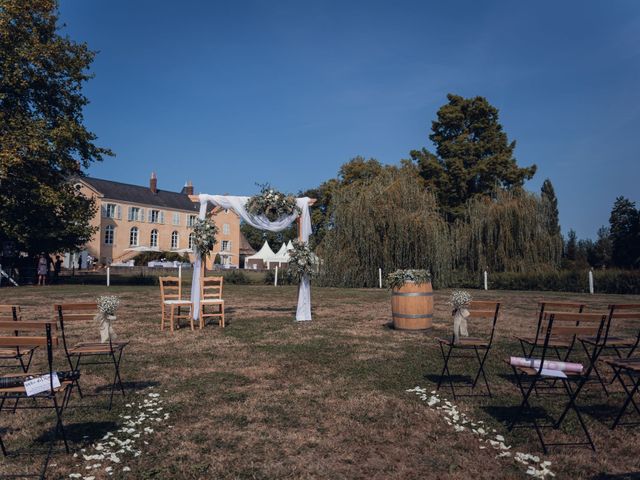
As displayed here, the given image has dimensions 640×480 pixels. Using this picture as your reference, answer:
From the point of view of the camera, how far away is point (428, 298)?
32.9 feet

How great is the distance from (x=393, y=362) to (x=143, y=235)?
5318 cm

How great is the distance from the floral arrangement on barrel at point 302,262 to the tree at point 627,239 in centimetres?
2735

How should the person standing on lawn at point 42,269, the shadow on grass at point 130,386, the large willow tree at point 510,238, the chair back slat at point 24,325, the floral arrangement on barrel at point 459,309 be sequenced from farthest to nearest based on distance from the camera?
the large willow tree at point 510,238 < the person standing on lawn at point 42,269 < the floral arrangement on barrel at point 459,309 < the shadow on grass at point 130,386 < the chair back slat at point 24,325

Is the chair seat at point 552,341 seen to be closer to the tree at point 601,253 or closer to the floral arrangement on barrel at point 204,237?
the floral arrangement on barrel at point 204,237

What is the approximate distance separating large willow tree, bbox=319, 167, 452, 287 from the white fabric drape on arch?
12.2 m

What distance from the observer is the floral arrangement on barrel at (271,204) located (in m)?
12.1

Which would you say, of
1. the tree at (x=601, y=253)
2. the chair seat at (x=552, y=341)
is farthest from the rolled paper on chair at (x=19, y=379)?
the tree at (x=601, y=253)

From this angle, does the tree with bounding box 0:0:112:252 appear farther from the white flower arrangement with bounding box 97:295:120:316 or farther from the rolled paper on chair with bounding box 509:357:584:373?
the rolled paper on chair with bounding box 509:357:584:373

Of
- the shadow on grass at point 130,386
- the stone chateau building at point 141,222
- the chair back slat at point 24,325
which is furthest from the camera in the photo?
the stone chateau building at point 141,222

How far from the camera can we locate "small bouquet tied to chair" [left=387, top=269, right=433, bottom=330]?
9.88 m

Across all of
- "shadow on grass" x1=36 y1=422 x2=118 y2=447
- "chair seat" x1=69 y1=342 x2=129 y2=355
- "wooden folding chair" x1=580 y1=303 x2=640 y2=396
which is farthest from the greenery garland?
"shadow on grass" x1=36 y1=422 x2=118 y2=447

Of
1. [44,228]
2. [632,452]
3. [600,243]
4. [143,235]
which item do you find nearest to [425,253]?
[44,228]

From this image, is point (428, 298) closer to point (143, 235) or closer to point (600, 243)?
point (600, 243)

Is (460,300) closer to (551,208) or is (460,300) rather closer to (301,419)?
(301,419)
